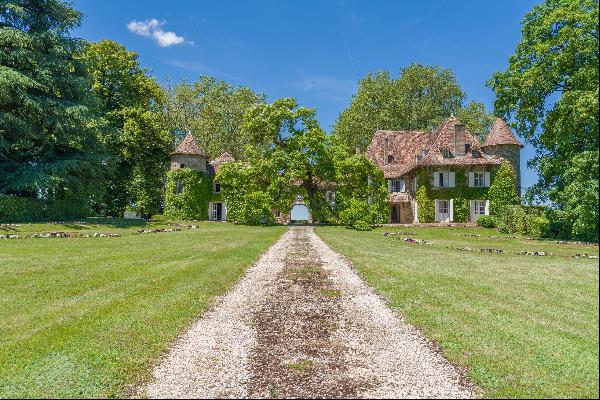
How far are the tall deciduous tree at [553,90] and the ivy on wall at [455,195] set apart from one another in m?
12.3

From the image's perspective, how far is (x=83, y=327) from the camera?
26.8ft

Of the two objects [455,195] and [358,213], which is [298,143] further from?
[455,195]

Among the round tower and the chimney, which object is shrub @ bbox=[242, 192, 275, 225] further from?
the chimney

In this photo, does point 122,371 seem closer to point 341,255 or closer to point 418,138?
point 341,255

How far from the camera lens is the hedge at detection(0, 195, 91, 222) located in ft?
102

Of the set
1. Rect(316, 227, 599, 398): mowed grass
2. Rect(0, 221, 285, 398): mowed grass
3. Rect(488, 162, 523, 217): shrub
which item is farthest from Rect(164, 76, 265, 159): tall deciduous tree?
Rect(316, 227, 599, 398): mowed grass

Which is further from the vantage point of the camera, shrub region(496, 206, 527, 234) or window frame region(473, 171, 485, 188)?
window frame region(473, 171, 485, 188)

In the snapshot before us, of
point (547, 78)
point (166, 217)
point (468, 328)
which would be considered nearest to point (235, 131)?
point (166, 217)

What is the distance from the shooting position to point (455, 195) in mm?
44688

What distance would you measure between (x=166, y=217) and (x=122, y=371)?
147ft

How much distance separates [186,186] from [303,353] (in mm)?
43791

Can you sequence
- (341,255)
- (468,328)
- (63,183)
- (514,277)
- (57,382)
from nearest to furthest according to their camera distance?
(57,382), (468,328), (514,277), (341,255), (63,183)

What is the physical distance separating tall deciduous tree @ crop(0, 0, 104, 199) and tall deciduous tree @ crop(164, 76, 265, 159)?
960 inches

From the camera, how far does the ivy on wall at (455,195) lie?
44375 mm
